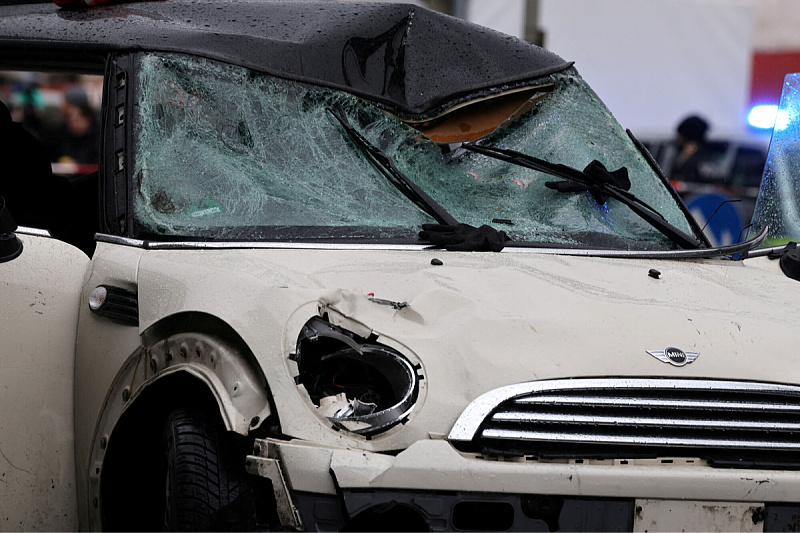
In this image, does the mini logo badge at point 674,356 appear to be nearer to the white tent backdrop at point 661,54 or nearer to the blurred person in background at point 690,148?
the blurred person in background at point 690,148

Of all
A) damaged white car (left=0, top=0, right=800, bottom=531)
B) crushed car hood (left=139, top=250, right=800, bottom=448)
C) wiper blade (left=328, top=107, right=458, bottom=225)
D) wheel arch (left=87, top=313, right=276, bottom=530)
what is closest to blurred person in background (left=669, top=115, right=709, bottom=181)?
damaged white car (left=0, top=0, right=800, bottom=531)

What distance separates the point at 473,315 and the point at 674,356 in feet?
1.79

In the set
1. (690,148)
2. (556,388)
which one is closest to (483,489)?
(556,388)

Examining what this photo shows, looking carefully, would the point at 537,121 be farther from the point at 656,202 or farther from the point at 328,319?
the point at 328,319

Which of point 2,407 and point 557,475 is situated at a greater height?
point 557,475

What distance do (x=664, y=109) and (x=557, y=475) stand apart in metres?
11.3

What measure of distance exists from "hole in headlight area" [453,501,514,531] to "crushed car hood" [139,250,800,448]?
0.20 meters

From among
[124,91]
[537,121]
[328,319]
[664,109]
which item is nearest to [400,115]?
[537,121]

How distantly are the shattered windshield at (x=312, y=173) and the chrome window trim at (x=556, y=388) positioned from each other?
90 cm

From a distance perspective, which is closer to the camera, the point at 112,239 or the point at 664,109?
the point at 112,239

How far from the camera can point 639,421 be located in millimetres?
2889

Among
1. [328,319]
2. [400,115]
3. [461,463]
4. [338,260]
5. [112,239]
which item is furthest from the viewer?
[400,115]

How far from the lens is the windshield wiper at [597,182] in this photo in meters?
4.15

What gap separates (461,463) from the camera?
274 centimetres
